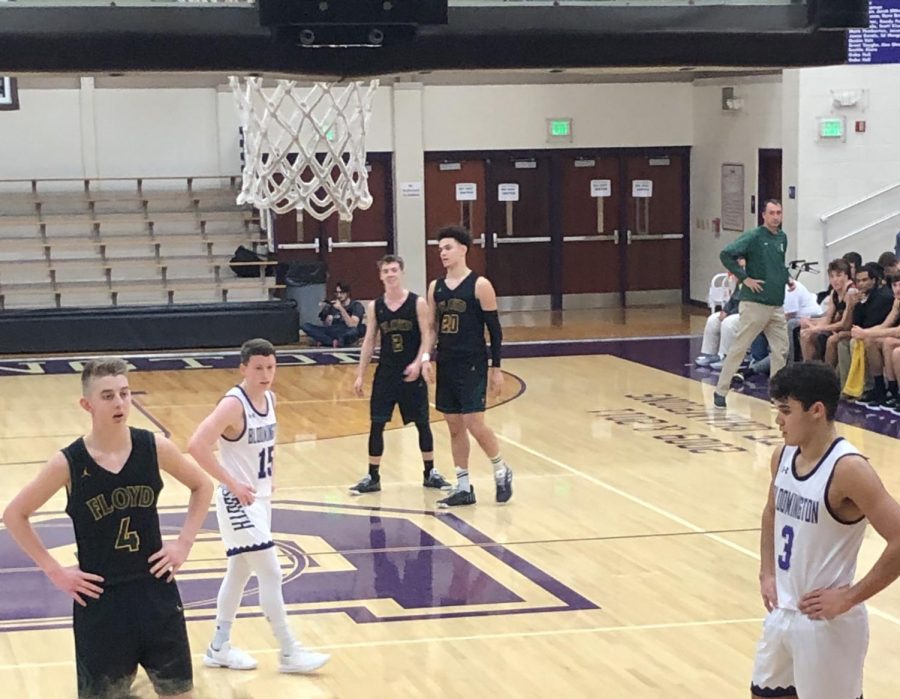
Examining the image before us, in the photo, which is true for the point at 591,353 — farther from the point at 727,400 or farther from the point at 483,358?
the point at 483,358

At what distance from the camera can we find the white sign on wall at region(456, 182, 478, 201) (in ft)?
71.1

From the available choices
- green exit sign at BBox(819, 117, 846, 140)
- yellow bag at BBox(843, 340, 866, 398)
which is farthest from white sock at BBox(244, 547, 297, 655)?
green exit sign at BBox(819, 117, 846, 140)

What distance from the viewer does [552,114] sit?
853 inches

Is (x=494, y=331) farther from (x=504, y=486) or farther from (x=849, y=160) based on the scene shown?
(x=849, y=160)

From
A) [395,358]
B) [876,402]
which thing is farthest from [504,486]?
[876,402]

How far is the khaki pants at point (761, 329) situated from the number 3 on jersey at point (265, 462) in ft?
22.4

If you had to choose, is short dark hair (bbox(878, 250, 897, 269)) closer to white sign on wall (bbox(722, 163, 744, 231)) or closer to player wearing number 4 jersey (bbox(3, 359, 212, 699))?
white sign on wall (bbox(722, 163, 744, 231))

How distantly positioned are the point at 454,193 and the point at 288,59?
18017 millimetres

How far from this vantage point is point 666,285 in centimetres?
2273

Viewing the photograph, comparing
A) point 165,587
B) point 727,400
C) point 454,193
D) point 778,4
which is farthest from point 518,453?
point 454,193

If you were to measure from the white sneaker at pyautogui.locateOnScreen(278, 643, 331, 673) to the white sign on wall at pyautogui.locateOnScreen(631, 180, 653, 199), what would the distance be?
54.0 ft

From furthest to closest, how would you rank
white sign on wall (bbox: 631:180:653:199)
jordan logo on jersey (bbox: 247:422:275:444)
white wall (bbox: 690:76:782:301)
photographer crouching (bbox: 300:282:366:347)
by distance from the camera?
white sign on wall (bbox: 631:180:653:199) → white wall (bbox: 690:76:782:301) → photographer crouching (bbox: 300:282:366:347) → jordan logo on jersey (bbox: 247:422:275:444)

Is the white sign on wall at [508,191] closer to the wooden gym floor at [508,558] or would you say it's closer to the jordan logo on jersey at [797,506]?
the wooden gym floor at [508,558]

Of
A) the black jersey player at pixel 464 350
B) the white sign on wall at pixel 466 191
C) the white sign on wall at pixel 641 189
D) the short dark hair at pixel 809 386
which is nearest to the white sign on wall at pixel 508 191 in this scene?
the white sign on wall at pixel 466 191
